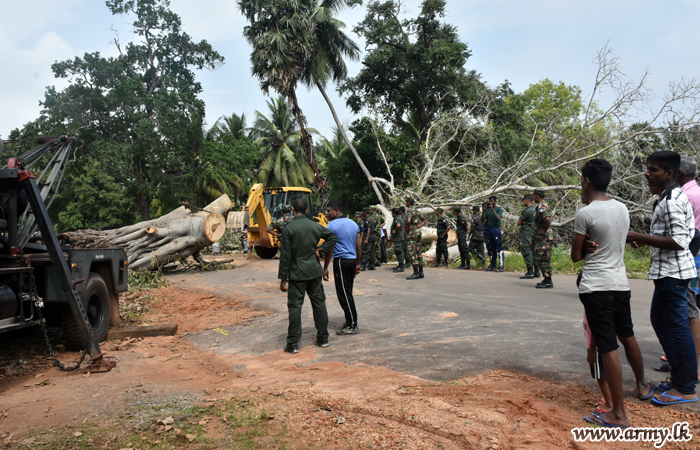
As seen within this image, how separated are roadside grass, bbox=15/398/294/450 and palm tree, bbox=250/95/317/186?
33.8m

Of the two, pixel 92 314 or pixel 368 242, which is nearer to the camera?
pixel 92 314

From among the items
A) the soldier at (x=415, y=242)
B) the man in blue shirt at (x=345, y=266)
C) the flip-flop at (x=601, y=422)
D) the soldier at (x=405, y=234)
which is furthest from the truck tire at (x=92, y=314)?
the soldier at (x=405, y=234)

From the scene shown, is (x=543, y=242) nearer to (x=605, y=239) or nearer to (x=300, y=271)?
(x=300, y=271)

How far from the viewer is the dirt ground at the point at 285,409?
3.28 metres

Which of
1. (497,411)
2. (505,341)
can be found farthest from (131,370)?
(505,341)

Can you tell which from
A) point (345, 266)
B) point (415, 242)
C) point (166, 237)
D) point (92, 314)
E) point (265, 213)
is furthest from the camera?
point (265, 213)

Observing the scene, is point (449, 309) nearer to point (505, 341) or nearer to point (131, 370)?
point (505, 341)

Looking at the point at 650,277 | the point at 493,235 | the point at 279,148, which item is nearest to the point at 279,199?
the point at 493,235

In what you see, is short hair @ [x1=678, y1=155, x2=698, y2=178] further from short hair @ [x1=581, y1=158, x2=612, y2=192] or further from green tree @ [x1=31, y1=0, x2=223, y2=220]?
green tree @ [x1=31, y1=0, x2=223, y2=220]

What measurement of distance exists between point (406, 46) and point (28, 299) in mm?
23755

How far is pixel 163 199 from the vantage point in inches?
1074

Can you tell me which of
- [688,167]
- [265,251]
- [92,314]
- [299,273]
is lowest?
[92,314]

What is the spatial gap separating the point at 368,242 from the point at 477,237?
331 centimetres

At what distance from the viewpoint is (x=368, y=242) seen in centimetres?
1488
